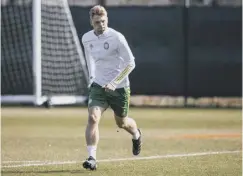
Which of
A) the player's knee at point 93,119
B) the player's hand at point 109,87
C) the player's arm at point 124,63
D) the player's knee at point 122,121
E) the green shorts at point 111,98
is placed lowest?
the player's knee at point 122,121

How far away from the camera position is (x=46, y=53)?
1772 centimetres

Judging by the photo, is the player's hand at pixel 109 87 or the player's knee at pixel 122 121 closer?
the player's hand at pixel 109 87

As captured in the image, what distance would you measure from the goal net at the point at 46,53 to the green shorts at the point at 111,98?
5.00 m

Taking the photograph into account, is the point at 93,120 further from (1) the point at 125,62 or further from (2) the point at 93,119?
(1) the point at 125,62

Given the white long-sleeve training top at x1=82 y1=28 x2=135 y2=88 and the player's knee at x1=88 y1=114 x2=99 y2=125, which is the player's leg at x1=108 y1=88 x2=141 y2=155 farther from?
the player's knee at x1=88 y1=114 x2=99 y2=125

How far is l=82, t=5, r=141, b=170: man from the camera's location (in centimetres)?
923

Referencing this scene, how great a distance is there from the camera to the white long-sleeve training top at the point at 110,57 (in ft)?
30.7

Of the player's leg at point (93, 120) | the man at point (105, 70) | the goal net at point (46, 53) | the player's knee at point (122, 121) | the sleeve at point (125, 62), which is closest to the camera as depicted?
the player's leg at point (93, 120)

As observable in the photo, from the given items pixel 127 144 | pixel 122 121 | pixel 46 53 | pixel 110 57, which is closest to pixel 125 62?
pixel 110 57

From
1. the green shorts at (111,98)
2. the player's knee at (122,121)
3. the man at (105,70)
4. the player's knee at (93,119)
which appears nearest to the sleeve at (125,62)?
the man at (105,70)

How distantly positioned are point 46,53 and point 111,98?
8.38 meters

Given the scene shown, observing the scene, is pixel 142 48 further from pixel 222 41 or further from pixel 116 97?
pixel 116 97

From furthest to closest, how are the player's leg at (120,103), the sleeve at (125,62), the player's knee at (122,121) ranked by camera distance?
the player's knee at (122,121) → the player's leg at (120,103) → the sleeve at (125,62)

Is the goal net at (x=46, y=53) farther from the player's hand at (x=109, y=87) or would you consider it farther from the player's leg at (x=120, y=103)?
the player's hand at (x=109, y=87)
